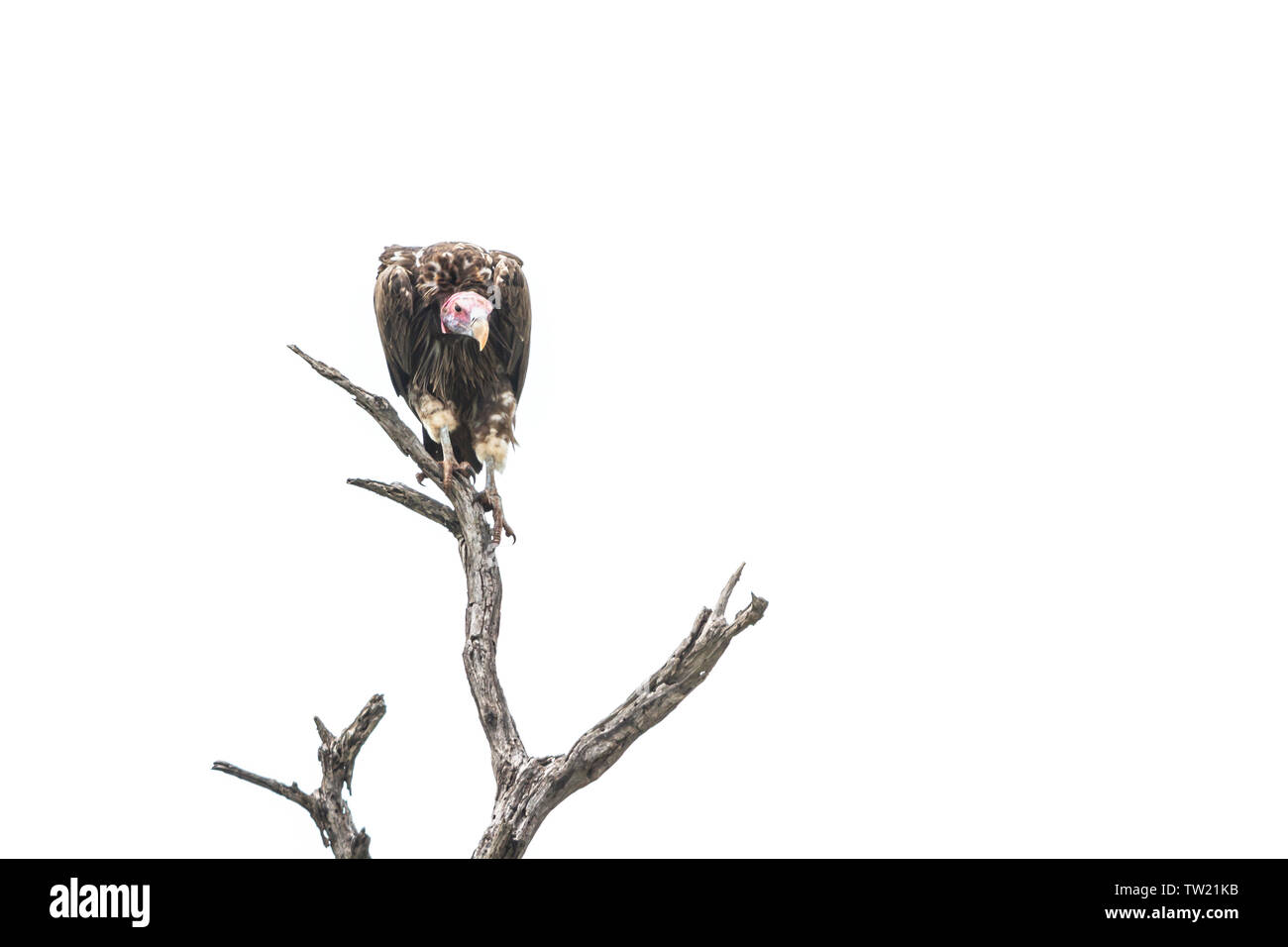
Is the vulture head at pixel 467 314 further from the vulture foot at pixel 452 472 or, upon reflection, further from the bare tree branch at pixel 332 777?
the bare tree branch at pixel 332 777

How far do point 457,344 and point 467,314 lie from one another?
0.29 metres

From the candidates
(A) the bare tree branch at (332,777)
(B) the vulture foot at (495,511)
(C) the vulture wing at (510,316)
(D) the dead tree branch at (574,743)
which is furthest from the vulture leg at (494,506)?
(A) the bare tree branch at (332,777)

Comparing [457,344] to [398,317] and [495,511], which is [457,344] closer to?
[398,317]

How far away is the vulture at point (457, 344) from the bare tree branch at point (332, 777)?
49.6 inches

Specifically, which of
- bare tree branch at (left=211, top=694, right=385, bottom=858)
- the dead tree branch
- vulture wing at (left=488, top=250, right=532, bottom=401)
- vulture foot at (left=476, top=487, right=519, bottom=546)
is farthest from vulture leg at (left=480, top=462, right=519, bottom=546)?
bare tree branch at (left=211, top=694, right=385, bottom=858)

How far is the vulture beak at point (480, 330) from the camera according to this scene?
519 cm

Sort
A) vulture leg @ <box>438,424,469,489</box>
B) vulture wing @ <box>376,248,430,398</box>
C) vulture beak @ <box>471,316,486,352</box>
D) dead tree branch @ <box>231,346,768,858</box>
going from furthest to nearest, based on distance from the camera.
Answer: vulture wing @ <box>376,248,430,398</box>, vulture leg @ <box>438,424,469,489</box>, vulture beak @ <box>471,316,486,352</box>, dead tree branch @ <box>231,346,768,858</box>

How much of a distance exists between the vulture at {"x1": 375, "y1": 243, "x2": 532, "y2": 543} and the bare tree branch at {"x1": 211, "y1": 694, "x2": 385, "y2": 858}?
1.26m

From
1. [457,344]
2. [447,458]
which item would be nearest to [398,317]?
[457,344]

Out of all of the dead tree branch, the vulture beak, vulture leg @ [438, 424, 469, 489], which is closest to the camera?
the dead tree branch

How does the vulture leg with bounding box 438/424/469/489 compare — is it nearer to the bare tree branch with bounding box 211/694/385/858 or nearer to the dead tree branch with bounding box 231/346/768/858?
the dead tree branch with bounding box 231/346/768/858

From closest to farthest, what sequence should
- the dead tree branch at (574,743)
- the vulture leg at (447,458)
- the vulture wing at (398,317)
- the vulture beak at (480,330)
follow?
1. the dead tree branch at (574,743)
2. the vulture beak at (480,330)
3. the vulture leg at (447,458)
4. the vulture wing at (398,317)

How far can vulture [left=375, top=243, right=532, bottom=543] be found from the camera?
18.1 ft
